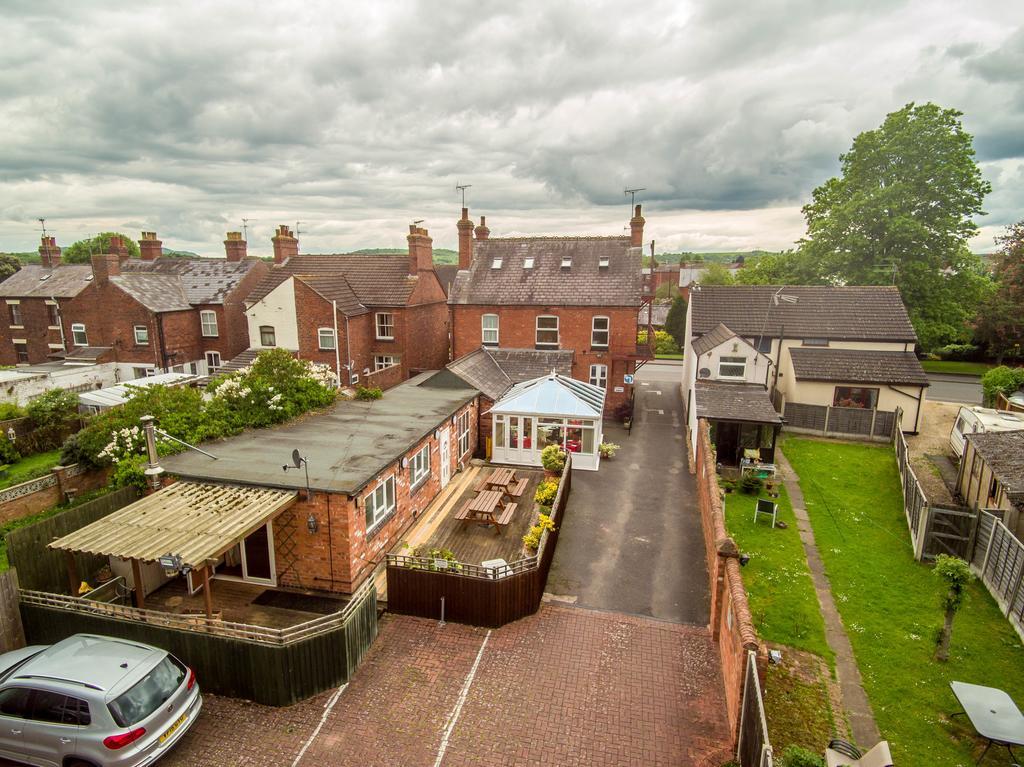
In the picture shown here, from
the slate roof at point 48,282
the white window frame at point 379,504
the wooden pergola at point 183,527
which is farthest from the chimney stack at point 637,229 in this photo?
the slate roof at point 48,282

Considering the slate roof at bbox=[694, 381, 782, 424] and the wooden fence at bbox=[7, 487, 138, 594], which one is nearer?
the wooden fence at bbox=[7, 487, 138, 594]

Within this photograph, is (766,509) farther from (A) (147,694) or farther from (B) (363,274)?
(B) (363,274)

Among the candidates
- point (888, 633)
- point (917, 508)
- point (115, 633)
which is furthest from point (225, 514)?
point (917, 508)

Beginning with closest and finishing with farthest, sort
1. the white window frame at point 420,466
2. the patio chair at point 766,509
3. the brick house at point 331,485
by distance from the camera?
1. the brick house at point 331,485
2. the white window frame at point 420,466
3. the patio chair at point 766,509

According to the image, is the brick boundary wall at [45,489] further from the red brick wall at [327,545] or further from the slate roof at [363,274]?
the slate roof at [363,274]

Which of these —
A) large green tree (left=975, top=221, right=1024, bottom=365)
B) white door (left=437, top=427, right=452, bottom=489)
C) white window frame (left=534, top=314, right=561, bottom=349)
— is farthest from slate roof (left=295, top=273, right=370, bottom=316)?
large green tree (left=975, top=221, right=1024, bottom=365)

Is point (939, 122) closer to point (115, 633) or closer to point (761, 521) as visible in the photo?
point (761, 521)

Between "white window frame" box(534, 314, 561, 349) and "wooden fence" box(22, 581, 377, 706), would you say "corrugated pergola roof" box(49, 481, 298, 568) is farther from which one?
"white window frame" box(534, 314, 561, 349)
